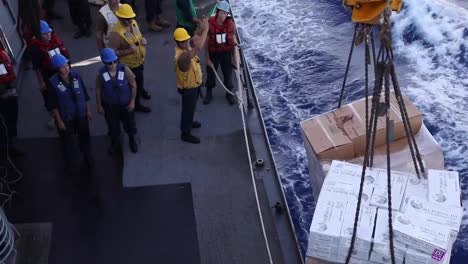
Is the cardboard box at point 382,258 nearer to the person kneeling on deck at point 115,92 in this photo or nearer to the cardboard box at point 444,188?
the cardboard box at point 444,188

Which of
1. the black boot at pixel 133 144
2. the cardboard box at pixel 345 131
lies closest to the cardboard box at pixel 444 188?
the cardboard box at pixel 345 131

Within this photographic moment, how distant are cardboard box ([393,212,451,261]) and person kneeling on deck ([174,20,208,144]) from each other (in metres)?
3.38

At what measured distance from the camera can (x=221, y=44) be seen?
769 centimetres

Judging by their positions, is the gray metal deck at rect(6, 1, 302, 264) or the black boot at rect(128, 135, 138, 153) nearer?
the gray metal deck at rect(6, 1, 302, 264)

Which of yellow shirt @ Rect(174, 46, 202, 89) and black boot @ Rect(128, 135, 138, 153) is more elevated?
yellow shirt @ Rect(174, 46, 202, 89)

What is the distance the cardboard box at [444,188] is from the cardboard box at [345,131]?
87 centimetres

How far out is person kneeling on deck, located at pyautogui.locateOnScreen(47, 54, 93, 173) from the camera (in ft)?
20.6

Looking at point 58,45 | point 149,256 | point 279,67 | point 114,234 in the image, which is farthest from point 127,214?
point 279,67

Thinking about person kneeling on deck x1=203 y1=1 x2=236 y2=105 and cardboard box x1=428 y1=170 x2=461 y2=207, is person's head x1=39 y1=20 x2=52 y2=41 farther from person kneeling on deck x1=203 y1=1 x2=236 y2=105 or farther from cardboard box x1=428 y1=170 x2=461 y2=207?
cardboard box x1=428 y1=170 x2=461 y2=207

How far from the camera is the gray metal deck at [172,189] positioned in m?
6.17

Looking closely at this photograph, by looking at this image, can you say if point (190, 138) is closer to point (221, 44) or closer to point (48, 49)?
point (221, 44)

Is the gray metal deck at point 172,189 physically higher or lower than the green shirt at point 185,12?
lower

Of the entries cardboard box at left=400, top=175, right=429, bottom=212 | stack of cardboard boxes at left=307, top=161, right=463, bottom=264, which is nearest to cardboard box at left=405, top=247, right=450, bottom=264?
stack of cardboard boxes at left=307, top=161, right=463, bottom=264

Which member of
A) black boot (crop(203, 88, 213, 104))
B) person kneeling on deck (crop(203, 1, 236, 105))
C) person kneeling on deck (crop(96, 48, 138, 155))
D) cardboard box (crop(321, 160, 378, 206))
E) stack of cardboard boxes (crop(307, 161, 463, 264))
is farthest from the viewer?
black boot (crop(203, 88, 213, 104))
